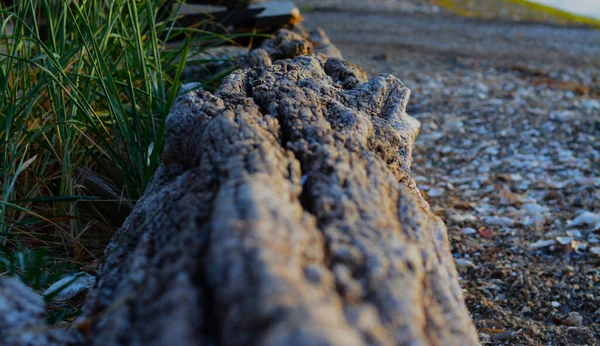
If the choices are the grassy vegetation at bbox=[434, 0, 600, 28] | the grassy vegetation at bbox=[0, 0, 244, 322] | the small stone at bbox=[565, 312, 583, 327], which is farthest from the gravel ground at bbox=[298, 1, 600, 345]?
the grassy vegetation at bbox=[434, 0, 600, 28]

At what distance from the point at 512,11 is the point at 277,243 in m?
16.6

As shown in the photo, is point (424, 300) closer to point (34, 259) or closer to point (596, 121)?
point (34, 259)

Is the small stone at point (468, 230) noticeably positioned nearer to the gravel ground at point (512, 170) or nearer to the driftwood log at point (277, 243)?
the gravel ground at point (512, 170)

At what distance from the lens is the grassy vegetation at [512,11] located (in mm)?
14797

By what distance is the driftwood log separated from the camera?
41.1 inches

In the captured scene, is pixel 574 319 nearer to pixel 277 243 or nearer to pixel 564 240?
pixel 564 240

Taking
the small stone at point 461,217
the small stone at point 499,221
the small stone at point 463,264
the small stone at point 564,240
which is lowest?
the small stone at point 463,264

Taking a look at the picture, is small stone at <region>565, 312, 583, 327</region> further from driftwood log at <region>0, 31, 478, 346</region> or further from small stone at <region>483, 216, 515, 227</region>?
driftwood log at <region>0, 31, 478, 346</region>

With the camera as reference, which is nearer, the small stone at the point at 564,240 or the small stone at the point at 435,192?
the small stone at the point at 564,240

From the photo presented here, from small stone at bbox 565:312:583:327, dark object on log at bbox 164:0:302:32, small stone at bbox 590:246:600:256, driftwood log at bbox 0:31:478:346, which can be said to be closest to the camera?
driftwood log at bbox 0:31:478:346

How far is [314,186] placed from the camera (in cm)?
143

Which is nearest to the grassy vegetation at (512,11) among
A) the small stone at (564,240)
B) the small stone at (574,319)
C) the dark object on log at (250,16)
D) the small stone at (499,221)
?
the dark object on log at (250,16)

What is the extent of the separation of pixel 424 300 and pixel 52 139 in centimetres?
196

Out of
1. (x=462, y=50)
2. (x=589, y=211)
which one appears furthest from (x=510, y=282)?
(x=462, y=50)
